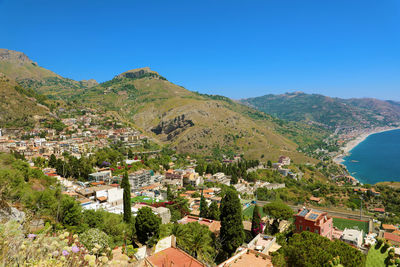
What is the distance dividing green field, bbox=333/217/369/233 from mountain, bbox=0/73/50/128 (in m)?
66.4

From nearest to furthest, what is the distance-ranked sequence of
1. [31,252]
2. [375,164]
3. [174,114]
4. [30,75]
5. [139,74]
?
[31,252] → [375,164] → [174,114] → [30,75] → [139,74]

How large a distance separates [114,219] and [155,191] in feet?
66.3

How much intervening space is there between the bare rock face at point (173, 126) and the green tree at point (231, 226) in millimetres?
85187

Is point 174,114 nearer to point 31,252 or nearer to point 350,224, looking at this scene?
point 350,224

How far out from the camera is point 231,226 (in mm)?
16234

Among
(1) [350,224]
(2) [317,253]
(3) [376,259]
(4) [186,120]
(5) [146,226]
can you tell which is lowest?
(1) [350,224]

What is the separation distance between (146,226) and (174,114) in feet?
334

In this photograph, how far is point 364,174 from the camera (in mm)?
78750

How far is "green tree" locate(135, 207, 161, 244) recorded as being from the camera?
14711 mm

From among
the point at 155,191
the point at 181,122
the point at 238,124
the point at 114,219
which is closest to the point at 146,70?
the point at 181,122

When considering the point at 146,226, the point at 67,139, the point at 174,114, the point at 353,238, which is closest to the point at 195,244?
the point at 146,226

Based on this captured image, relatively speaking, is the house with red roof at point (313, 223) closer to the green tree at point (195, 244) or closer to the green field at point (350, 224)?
the green tree at point (195, 244)

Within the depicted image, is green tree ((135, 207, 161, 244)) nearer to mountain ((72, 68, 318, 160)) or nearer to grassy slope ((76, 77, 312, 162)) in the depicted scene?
grassy slope ((76, 77, 312, 162))

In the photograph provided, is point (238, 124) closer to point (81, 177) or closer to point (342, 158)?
point (342, 158)
